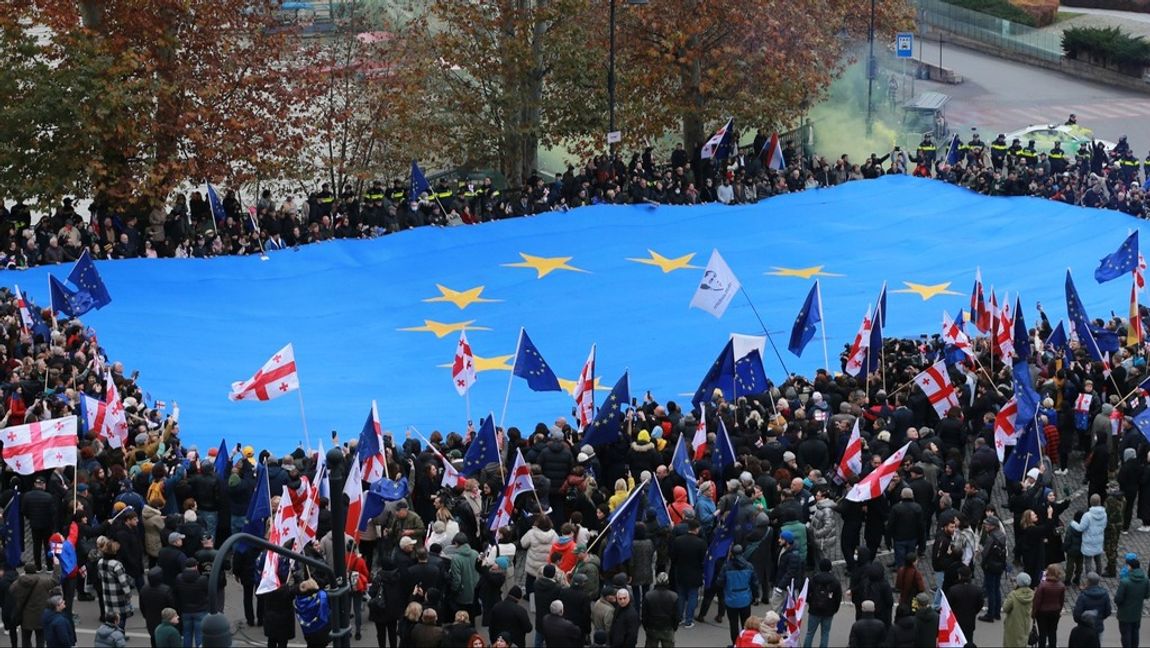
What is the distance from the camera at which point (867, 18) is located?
63719 millimetres

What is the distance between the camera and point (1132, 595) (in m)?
23.2

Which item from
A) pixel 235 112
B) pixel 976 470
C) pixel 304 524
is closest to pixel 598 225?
A: pixel 235 112

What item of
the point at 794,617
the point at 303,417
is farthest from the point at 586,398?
the point at 794,617

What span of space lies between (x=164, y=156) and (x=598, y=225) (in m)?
9.77

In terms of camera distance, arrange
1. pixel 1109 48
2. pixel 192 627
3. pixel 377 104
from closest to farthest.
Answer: pixel 192 627 < pixel 377 104 < pixel 1109 48

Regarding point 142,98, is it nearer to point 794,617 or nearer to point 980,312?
point 980,312

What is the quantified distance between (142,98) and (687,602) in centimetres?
2240

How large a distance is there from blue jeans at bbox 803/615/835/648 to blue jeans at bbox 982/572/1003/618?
2181 mm

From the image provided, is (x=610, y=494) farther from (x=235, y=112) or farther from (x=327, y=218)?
(x=235, y=112)

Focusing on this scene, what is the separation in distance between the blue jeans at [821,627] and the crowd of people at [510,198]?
60.2 ft

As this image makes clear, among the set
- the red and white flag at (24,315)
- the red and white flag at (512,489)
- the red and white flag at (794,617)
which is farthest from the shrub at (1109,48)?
the red and white flag at (794,617)

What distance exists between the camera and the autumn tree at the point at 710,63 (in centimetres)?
5012

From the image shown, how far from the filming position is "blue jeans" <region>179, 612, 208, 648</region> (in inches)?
915

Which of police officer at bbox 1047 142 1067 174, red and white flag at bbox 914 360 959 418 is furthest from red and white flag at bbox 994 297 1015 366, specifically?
police officer at bbox 1047 142 1067 174
